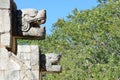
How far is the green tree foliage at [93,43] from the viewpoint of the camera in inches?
1054

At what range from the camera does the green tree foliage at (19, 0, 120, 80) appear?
87.8ft

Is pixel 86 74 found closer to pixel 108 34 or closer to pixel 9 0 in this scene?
pixel 108 34

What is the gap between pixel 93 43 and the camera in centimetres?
2792

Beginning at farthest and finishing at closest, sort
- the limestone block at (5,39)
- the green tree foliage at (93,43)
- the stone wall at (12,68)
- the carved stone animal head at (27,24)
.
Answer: the green tree foliage at (93,43) → the carved stone animal head at (27,24) → the limestone block at (5,39) → the stone wall at (12,68)

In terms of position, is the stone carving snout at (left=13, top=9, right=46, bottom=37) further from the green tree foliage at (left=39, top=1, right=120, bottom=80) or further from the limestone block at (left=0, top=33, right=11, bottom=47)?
the green tree foliage at (left=39, top=1, right=120, bottom=80)

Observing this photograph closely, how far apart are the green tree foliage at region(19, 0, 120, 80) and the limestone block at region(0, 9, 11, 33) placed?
1996 centimetres

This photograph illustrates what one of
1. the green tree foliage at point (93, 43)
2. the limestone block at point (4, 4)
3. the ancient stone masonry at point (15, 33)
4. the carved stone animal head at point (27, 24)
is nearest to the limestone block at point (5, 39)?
the ancient stone masonry at point (15, 33)

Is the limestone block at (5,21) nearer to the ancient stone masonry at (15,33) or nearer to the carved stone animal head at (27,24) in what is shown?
the ancient stone masonry at (15,33)

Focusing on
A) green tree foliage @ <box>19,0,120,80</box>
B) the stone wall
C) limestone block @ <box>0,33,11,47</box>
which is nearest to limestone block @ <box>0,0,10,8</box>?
limestone block @ <box>0,33,11,47</box>

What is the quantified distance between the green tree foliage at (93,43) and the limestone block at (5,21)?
19959mm

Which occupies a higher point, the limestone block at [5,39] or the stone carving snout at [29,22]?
the stone carving snout at [29,22]

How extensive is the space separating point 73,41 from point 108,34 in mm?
2987

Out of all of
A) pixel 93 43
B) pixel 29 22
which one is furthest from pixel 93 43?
pixel 29 22

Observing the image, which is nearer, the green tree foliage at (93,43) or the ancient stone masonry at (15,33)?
the ancient stone masonry at (15,33)
